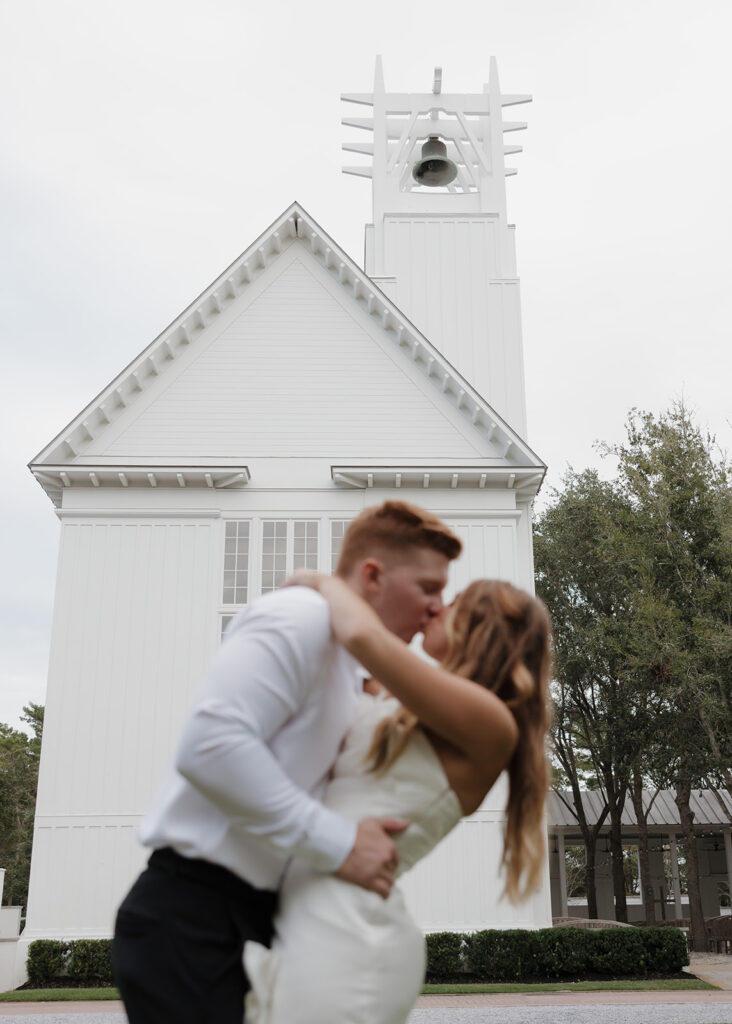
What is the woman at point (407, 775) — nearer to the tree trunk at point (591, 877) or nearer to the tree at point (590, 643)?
the tree at point (590, 643)

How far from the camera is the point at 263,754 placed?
2.00m

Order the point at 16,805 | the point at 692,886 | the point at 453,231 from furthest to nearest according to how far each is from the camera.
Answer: the point at 16,805, the point at 692,886, the point at 453,231

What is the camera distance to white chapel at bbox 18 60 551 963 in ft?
48.9

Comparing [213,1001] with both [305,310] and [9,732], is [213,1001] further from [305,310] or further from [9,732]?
[9,732]

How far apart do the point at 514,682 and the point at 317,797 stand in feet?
1.74

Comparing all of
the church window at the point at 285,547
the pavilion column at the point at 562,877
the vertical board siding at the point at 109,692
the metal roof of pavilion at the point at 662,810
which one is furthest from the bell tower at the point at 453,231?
the metal roof of pavilion at the point at 662,810

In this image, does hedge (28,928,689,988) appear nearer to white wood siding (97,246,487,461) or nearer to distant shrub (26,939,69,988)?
distant shrub (26,939,69,988)

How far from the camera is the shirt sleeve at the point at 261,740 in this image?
198 cm

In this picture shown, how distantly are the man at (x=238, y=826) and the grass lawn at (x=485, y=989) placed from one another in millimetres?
12330

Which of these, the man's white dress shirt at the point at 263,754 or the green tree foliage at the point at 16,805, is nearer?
the man's white dress shirt at the point at 263,754

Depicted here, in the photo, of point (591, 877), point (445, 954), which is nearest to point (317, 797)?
point (445, 954)

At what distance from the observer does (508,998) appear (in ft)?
41.1

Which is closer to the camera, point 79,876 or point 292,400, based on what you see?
point 79,876

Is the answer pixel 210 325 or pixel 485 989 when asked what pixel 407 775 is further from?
pixel 210 325
